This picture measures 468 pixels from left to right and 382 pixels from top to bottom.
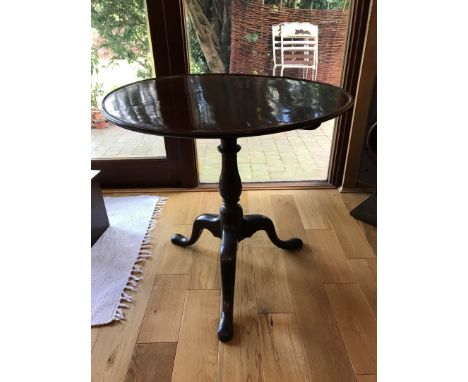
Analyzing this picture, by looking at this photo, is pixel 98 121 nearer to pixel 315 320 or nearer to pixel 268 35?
pixel 268 35

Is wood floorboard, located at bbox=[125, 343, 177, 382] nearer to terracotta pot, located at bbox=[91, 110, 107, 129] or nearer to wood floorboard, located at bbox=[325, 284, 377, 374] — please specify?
wood floorboard, located at bbox=[325, 284, 377, 374]

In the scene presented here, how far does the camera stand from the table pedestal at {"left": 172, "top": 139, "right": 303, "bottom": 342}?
1.20 m

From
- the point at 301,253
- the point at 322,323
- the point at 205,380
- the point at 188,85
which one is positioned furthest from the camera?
the point at 301,253

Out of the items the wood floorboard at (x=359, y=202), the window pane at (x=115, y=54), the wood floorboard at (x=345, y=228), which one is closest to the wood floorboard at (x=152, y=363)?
the wood floorboard at (x=345, y=228)

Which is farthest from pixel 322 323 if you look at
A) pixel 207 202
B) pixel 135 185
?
pixel 135 185

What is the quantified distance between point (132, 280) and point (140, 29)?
118 cm

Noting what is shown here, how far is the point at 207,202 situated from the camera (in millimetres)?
1941

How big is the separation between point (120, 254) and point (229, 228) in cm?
54

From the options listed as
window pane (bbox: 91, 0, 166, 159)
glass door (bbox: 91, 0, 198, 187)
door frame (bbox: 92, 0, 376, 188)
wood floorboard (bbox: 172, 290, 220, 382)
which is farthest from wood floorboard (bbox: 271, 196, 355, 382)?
window pane (bbox: 91, 0, 166, 159)

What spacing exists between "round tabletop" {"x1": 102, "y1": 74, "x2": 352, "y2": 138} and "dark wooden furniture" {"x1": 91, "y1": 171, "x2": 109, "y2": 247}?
1.81ft

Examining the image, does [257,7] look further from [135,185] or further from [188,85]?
[135,185]

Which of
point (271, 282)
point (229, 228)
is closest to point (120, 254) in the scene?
point (229, 228)
